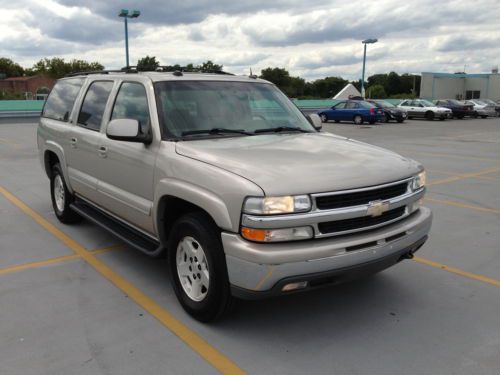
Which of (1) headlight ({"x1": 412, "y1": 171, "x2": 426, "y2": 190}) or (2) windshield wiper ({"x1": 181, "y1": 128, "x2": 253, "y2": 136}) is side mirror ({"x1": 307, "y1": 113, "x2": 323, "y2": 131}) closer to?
(2) windshield wiper ({"x1": 181, "y1": 128, "x2": 253, "y2": 136})

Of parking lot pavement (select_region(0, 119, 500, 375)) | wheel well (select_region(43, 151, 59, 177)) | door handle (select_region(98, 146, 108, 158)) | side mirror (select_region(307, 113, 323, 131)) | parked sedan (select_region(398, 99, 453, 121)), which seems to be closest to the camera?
parking lot pavement (select_region(0, 119, 500, 375))

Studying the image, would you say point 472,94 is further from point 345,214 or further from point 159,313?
point 159,313

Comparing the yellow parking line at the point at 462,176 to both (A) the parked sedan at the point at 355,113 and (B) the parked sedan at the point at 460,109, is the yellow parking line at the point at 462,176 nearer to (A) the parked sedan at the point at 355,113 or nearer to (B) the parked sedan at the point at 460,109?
(A) the parked sedan at the point at 355,113

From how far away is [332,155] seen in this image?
370 centimetres

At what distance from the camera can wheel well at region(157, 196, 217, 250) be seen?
3.82m

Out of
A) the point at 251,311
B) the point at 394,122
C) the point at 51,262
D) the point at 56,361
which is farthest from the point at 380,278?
the point at 394,122

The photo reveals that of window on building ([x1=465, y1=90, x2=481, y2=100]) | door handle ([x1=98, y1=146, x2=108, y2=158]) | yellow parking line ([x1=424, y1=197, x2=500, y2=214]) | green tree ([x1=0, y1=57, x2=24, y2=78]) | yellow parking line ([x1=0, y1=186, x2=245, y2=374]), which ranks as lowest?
yellow parking line ([x1=0, y1=186, x2=245, y2=374])

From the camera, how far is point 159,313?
3820 mm

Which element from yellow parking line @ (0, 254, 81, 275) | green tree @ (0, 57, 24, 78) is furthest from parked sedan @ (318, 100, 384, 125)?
green tree @ (0, 57, 24, 78)

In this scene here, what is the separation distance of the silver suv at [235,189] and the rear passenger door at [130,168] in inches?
0.6

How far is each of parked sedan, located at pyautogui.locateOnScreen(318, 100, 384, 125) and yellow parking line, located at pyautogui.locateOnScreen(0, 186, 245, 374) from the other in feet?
79.5

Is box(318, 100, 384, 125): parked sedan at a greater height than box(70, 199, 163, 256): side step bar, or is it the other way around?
box(318, 100, 384, 125): parked sedan

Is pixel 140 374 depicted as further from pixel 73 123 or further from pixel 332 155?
pixel 73 123

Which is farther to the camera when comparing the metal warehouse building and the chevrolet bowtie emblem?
the metal warehouse building
